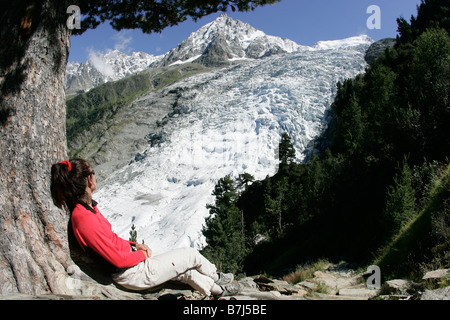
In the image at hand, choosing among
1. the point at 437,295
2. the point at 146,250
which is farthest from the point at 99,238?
the point at 437,295

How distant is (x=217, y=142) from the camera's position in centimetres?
5906

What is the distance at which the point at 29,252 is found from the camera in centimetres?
359

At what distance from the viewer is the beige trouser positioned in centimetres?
363

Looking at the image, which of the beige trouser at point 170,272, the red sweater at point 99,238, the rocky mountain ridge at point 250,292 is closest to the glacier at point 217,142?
the rocky mountain ridge at point 250,292

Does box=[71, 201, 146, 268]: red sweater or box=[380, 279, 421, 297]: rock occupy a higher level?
box=[71, 201, 146, 268]: red sweater

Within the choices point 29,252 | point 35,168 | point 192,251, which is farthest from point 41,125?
point 192,251

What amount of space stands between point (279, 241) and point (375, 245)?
14397mm

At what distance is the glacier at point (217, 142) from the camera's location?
44156 millimetres

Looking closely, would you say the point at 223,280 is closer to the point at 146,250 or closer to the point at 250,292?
the point at 250,292

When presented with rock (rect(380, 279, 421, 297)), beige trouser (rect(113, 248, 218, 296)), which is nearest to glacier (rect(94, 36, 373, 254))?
rock (rect(380, 279, 421, 297))

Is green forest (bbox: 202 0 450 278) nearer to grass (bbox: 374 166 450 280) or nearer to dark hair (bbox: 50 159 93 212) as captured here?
grass (bbox: 374 166 450 280)

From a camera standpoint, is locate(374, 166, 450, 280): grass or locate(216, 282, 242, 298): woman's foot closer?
locate(216, 282, 242, 298): woman's foot

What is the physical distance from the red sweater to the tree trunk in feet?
1.65
